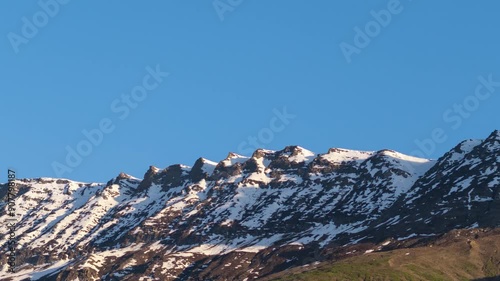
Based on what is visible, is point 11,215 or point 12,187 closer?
point 11,215

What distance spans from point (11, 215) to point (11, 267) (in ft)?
57.5

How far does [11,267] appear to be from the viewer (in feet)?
368

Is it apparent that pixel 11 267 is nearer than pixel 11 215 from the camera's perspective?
No

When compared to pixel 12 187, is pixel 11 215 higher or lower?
lower

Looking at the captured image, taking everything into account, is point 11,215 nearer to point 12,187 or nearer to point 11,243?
point 12,187

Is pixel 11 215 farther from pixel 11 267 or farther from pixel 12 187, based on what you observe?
pixel 11 267

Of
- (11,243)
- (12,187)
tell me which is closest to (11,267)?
(11,243)

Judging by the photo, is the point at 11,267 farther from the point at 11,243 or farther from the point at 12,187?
the point at 12,187

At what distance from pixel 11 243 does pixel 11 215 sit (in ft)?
52.9

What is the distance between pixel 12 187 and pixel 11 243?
1088 cm

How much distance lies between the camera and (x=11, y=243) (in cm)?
11212

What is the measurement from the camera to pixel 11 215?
97.6 metres

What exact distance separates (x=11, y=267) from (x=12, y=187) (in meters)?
13.7

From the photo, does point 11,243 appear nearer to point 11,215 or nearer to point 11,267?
point 11,267
